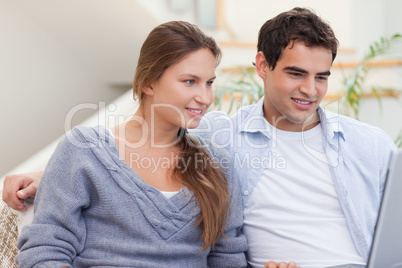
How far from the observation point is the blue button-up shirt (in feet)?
4.77

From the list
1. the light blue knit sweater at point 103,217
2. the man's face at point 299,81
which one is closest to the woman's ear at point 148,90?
the light blue knit sweater at point 103,217

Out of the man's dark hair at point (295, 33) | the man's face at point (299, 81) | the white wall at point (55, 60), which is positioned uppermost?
the man's dark hair at point (295, 33)

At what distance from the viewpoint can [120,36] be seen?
3.77 metres

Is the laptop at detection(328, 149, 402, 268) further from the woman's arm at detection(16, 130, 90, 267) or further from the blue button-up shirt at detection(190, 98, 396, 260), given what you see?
the woman's arm at detection(16, 130, 90, 267)

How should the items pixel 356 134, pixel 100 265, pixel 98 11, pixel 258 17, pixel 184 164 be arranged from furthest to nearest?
pixel 258 17 → pixel 98 11 → pixel 356 134 → pixel 184 164 → pixel 100 265

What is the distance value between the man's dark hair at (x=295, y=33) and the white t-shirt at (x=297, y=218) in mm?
324

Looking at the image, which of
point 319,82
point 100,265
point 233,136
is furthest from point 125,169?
point 319,82

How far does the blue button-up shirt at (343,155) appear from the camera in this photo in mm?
1455

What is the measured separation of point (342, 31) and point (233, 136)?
→ 249cm

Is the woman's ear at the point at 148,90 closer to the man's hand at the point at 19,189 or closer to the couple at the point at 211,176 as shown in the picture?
the couple at the point at 211,176

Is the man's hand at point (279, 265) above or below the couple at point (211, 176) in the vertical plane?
below

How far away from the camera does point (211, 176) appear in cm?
142

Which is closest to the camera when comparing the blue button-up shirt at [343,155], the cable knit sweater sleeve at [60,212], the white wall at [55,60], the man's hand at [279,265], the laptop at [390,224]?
the laptop at [390,224]

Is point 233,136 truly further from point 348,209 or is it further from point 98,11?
point 98,11
